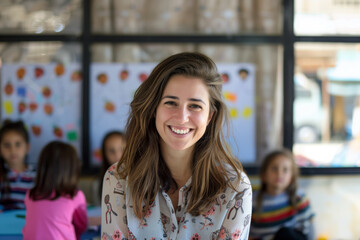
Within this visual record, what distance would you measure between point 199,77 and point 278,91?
243 cm

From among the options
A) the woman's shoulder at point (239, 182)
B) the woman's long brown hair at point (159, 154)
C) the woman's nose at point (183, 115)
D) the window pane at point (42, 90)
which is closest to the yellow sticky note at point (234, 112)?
the window pane at point (42, 90)

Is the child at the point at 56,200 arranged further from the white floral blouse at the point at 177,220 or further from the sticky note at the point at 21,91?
the sticky note at the point at 21,91

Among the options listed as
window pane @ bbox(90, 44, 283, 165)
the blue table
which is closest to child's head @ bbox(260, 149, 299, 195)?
window pane @ bbox(90, 44, 283, 165)

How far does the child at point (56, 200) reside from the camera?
9.12 feet

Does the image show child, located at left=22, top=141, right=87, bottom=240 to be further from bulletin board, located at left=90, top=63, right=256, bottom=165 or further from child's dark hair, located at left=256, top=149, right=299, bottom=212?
child's dark hair, located at left=256, top=149, right=299, bottom=212

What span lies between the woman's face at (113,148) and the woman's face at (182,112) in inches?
78.3

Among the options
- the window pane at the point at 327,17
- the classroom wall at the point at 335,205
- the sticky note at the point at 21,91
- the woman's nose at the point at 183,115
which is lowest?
the classroom wall at the point at 335,205

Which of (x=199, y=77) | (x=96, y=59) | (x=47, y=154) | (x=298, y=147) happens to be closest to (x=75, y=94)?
(x=96, y=59)

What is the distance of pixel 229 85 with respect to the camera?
4215 mm

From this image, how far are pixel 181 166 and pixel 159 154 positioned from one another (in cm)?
12

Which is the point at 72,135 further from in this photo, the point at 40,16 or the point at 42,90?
the point at 40,16

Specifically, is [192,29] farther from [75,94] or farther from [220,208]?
[220,208]

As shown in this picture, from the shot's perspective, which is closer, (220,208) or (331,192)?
(220,208)

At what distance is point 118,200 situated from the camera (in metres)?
1.97
